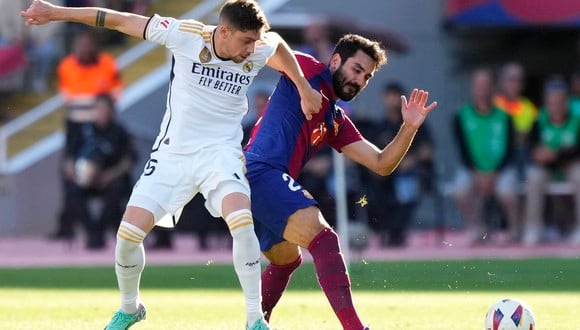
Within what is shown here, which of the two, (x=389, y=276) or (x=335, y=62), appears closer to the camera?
(x=335, y=62)

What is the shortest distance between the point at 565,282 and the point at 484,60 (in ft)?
30.9

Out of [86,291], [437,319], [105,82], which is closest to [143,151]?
[105,82]

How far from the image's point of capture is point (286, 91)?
31.0 ft

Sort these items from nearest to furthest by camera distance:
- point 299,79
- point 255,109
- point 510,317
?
point 510,317, point 299,79, point 255,109

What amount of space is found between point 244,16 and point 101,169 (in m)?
10.2

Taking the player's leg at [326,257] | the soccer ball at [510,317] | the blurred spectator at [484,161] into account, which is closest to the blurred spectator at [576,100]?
the blurred spectator at [484,161]

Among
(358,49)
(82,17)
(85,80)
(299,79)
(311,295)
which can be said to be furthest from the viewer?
(85,80)

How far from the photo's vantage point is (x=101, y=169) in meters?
18.7

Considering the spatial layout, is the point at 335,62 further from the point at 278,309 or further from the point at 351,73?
the point at 278,309

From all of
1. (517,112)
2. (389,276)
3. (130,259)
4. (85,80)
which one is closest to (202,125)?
(130,259)

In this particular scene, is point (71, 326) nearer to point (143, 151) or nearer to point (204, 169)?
point (204, 169)

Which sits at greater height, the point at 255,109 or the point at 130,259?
the point at 130,259

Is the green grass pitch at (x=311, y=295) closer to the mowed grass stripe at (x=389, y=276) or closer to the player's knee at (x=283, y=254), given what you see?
the mowed grass stripe at (x=389, y=276)

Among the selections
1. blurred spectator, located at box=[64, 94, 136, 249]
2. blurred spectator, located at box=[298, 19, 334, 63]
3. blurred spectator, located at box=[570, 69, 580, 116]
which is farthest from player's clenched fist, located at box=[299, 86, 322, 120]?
blurred spectator, located at box=[570, 69, 580, 116]
